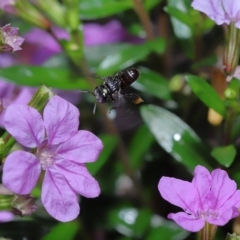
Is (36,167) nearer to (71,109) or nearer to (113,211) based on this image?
(71,109)

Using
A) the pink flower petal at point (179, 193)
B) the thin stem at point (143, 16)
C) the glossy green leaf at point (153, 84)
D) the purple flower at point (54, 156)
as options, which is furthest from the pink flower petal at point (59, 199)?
the thin stem at point (143, 16)

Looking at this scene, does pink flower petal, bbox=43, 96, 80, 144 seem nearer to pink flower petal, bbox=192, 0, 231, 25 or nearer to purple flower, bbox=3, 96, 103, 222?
purple flower, bbox=3, 96, 103, 222

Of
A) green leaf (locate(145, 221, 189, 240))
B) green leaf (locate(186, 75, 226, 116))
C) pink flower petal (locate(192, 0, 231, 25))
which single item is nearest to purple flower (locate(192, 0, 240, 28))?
pink flower petal (locate(192, 0, 231, 25))

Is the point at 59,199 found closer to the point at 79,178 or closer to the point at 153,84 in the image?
the point at 79,178

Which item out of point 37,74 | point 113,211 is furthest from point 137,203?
point 37,74

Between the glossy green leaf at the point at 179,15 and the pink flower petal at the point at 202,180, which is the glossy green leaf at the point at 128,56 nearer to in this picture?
the glossy green leaf at the point at 179,15
